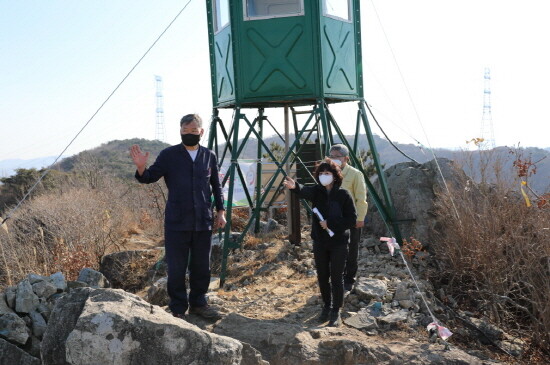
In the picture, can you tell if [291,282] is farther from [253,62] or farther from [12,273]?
[12,273]

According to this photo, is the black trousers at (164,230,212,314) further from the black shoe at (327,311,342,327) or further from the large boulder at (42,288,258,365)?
the black shoe at (327,311,342,327)

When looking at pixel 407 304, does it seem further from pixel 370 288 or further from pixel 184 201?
pixel 184 201

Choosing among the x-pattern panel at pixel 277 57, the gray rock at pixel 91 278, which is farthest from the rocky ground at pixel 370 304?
the x-pattern panel at pixel 277 57

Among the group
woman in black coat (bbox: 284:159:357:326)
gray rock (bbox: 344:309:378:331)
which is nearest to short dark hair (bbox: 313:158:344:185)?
woman in black coat (bbox: 284:159:357:326)

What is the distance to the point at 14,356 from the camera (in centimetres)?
546

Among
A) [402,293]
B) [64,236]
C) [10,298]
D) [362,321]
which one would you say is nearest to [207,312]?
[362,321]

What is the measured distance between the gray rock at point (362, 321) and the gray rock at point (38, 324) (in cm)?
317

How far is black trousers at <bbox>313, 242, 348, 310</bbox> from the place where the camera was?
19.3 ft

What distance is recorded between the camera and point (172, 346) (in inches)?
170

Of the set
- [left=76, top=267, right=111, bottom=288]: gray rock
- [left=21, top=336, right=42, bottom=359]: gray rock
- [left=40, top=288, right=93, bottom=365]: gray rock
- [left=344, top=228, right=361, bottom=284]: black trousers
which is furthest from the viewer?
[left=76, top=267, right=111, bottom=288]: gray rock

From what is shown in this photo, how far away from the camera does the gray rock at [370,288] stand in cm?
670

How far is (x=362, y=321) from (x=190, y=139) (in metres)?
2.65

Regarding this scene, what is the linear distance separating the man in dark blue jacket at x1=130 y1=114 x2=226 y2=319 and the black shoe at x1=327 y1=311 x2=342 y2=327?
144cm

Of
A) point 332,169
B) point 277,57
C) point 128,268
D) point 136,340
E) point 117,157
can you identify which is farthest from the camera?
point 117,157
